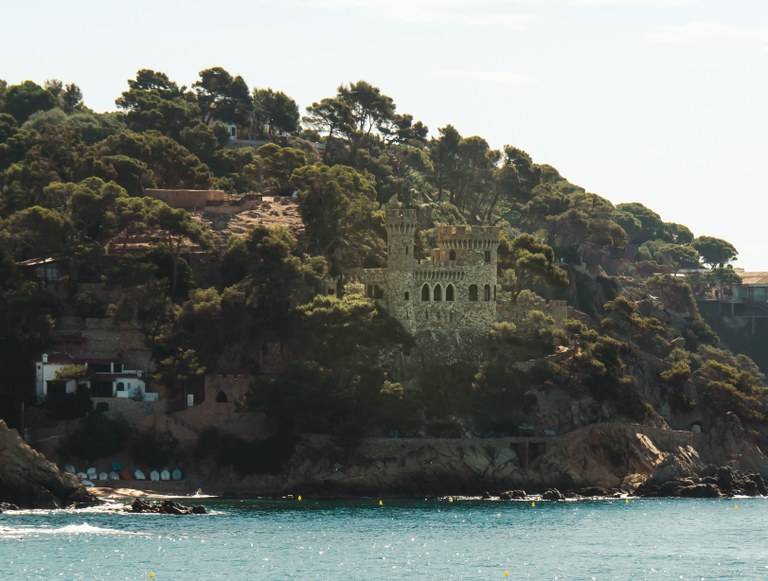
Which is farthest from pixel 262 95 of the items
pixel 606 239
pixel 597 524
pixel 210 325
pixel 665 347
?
pixel 597 524

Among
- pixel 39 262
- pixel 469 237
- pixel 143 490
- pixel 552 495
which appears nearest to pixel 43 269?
pixel 39 262

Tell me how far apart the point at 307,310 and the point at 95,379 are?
13884 mm

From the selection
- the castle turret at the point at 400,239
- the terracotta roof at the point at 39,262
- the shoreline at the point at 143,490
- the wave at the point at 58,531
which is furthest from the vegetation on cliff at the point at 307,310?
the wave at the point at 58,531

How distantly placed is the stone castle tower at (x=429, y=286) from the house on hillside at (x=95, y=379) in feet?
56.1

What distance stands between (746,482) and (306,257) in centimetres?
3228

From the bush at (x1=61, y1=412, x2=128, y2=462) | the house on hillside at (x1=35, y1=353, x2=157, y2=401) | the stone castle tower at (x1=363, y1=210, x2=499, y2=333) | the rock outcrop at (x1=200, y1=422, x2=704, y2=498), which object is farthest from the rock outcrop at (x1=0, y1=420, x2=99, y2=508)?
the stone castle tower at (x1=363, y1=210, x2=499, y2=333)

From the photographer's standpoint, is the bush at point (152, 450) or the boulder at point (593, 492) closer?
the bush at point (152, 450)

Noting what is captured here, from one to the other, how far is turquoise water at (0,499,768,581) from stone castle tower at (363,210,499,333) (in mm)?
15581

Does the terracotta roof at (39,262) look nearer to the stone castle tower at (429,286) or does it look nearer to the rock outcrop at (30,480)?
the stone castle tower at (429,286)

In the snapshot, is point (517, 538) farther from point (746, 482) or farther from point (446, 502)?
point (746, 482)

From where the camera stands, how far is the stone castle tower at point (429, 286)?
438 ft

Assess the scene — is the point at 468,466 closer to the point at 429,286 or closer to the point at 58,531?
the point at 429,286

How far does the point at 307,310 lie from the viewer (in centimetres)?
12756

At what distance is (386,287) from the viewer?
133750 mm
